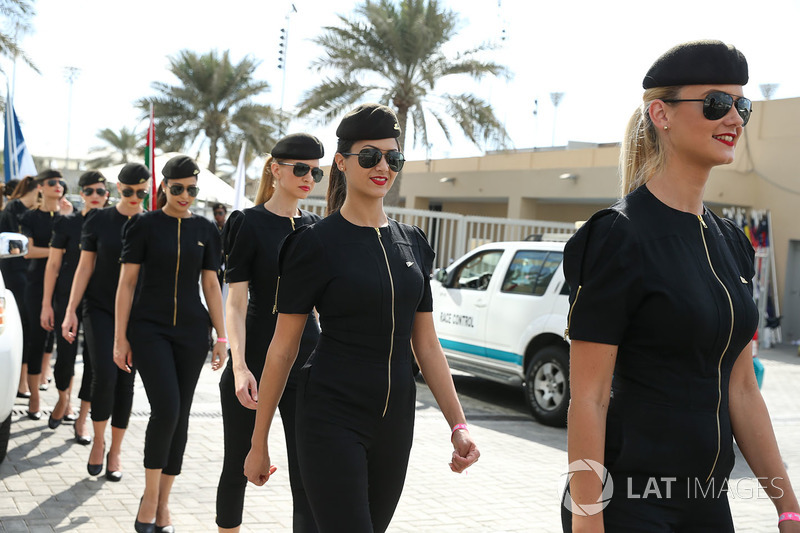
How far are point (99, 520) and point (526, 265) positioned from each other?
6004 mm

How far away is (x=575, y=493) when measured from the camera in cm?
217

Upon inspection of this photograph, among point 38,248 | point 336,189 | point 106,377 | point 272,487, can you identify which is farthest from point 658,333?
point 38,248

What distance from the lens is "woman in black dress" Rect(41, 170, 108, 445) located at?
7.23 meters

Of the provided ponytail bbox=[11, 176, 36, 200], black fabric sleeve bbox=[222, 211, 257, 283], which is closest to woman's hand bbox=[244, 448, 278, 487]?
black fabric sleeve bbox=[222, 211, 257, 283]

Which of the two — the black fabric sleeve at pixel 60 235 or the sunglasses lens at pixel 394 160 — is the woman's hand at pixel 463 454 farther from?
the black fabric sleeve at pixel 60 235

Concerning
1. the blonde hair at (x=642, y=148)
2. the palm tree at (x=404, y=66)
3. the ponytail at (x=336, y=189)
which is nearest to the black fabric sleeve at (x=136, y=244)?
the ponytail at (x=336, y=189)

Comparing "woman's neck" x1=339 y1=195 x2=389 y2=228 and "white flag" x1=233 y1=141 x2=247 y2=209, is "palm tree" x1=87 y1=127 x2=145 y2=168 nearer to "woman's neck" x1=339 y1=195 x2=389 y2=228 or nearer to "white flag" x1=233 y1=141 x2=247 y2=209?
"white flag" x1=233 y1=141 x2=247 y2=209

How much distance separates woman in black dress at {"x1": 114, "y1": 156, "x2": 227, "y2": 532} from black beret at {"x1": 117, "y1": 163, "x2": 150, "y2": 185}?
91 centimetres

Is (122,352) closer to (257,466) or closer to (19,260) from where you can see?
(257,466)

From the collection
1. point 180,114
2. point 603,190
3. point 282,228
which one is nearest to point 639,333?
point 282,228

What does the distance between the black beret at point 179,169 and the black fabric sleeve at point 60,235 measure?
276cm

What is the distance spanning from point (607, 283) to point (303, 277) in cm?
119

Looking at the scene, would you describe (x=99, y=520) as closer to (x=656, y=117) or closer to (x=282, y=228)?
(x=282, y=228)

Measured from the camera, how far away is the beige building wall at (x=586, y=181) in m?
22.8
